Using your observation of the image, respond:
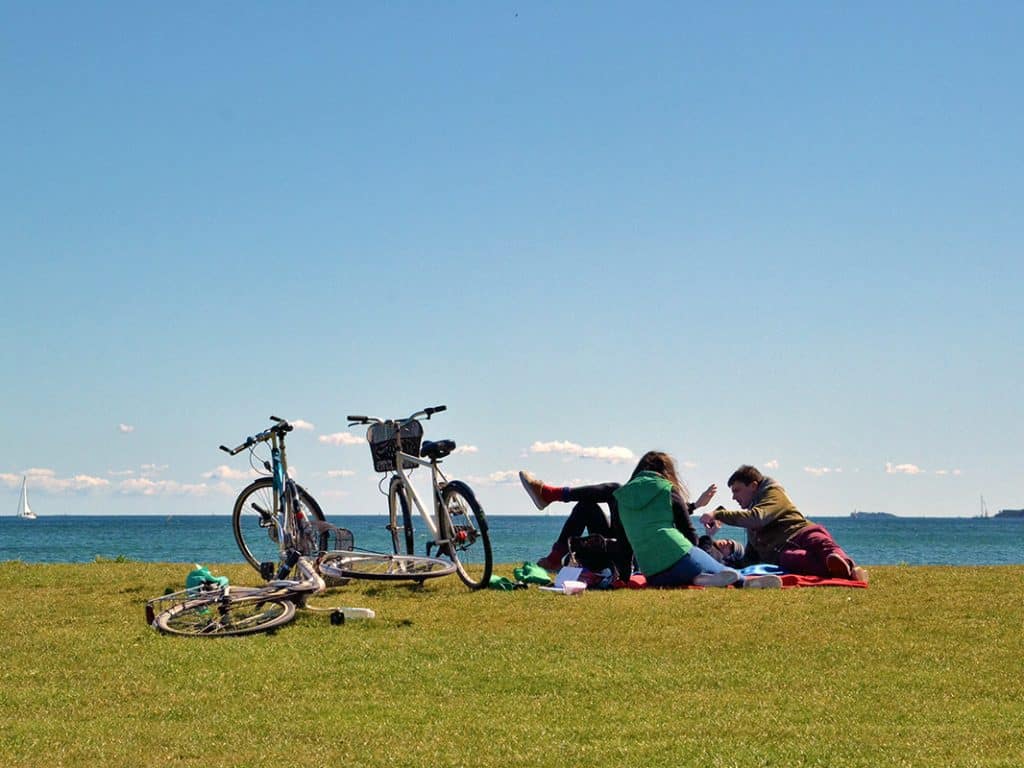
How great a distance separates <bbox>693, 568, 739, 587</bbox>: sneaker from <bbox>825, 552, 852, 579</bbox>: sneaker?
1130mm

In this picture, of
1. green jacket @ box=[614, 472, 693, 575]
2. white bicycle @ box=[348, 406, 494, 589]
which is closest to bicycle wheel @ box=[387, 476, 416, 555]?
white bicycle @ box=[348, 406, 494, 589]

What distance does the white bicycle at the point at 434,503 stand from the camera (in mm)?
11609

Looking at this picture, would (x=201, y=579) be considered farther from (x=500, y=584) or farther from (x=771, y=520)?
(x=771, y=520)

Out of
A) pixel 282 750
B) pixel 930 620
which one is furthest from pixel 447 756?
pixel 930 620

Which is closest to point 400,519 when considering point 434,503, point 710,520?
point 434,503

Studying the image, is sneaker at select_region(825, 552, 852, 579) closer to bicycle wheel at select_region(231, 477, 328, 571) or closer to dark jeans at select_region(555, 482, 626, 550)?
dark jeans at select_region(555, 482, 626, 550)

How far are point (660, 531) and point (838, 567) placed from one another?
1930 mm

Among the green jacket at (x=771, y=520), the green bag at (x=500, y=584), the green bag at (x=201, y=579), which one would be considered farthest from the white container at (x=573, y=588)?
the green bag at (x=201, y=579)

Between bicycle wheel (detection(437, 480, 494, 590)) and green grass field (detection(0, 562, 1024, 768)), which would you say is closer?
green grass field (detection(0, 562, 1024, 768))

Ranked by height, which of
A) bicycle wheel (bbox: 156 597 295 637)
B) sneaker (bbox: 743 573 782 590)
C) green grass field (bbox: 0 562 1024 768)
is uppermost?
sneaker (bbox: 743 573 782 590)

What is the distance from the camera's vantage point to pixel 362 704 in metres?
6.60

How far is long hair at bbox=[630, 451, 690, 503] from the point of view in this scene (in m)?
12.0

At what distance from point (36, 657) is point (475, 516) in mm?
4571

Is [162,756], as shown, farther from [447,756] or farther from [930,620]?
[930,620]
